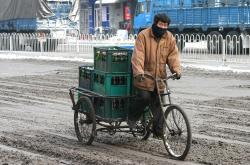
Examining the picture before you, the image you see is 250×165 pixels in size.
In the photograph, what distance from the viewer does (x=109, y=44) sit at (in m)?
29.6

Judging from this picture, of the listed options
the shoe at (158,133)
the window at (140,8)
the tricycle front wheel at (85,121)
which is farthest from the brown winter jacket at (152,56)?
the window at (140,8)

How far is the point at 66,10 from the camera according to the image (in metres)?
38.7

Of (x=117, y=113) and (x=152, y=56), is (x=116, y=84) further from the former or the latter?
(x=152, y=56)

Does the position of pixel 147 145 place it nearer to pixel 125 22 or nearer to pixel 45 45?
pixel 45 45

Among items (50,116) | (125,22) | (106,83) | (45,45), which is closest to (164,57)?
(106,83)

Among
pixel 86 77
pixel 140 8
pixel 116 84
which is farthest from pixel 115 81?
pixel 140 8

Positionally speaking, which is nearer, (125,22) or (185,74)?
(185,74)

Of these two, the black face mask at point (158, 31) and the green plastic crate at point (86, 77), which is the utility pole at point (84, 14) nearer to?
the green plastic crate at point (86, 77)

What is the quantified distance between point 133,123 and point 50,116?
3.39 meters

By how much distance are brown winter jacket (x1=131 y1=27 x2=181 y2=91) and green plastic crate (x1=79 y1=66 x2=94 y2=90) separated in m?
0.99

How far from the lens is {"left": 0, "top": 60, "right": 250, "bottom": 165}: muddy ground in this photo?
311 inches

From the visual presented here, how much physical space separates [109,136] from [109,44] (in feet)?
66.5

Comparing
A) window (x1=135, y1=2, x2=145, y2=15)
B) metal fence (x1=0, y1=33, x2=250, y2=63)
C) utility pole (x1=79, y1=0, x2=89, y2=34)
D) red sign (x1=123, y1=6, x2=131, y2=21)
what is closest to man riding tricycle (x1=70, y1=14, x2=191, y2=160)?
metal fence (x1=0, y1=33, x2=250, y2=63)

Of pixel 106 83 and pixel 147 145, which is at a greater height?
pixel 106 83
